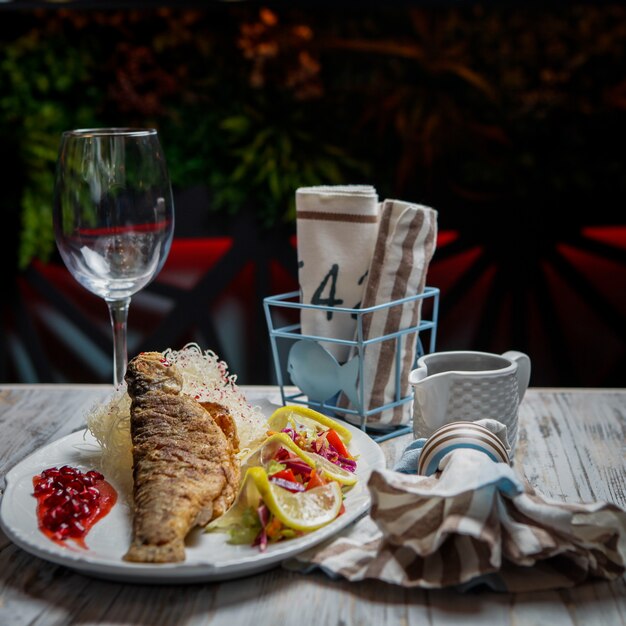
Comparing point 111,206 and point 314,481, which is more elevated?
point 111,206

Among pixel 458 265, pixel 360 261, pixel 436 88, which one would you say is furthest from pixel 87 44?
pixel 360 261

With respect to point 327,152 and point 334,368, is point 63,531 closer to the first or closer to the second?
point 334,368

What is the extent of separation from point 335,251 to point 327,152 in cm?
188

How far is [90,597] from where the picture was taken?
2.41ft

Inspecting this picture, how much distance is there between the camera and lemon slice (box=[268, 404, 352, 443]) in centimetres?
106

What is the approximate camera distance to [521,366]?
1121mm

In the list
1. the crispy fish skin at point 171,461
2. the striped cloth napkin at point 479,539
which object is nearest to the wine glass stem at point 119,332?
the crispy fish skin at point 171,461

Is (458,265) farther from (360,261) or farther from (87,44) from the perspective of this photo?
(360,261)

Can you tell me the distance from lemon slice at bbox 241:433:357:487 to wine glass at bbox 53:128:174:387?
35 centimetres

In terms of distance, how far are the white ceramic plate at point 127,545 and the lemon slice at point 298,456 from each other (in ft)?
0.06

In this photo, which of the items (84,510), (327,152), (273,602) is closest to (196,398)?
(84,510)

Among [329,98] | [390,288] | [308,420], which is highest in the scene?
[329,98]

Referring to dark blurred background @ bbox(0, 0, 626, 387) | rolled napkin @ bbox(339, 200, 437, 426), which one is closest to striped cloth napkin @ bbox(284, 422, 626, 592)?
rolled napkin @ bbox(339, 200, 437, 426)

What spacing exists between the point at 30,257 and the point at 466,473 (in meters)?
2.62
